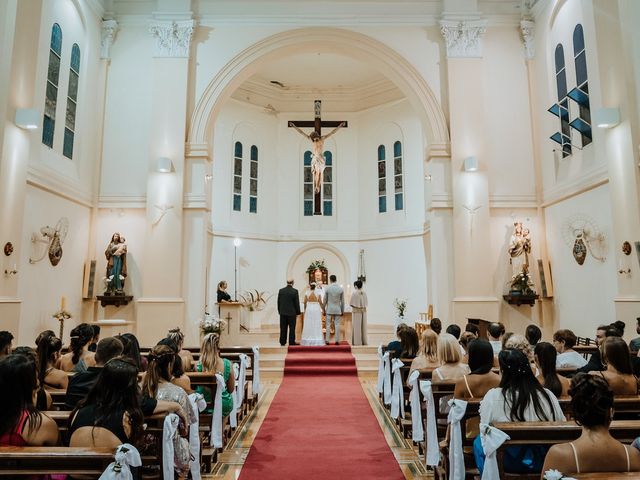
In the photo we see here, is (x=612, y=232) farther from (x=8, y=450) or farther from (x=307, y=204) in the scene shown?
(x=307, y=204)

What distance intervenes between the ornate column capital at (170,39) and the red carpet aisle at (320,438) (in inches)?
284

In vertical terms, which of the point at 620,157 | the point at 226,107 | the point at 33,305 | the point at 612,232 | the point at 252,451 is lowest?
the point at 252,451

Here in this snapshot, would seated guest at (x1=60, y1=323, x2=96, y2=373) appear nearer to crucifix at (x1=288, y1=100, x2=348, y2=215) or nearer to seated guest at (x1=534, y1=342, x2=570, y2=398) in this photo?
seated guest at (x1=534, y1=342, x2=570, y2=398)

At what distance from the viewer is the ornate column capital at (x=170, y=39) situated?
10406 millimetres

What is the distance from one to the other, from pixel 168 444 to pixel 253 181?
553 inches

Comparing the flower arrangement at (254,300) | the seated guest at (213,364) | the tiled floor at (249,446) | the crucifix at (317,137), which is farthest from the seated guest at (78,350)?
the flower arrangement at (254,300)

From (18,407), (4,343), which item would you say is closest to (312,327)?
(4,343)

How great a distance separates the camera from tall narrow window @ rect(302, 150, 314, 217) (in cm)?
1673

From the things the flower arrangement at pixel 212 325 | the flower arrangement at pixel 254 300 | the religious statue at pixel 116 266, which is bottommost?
the flower arrangement at pixel 212 325

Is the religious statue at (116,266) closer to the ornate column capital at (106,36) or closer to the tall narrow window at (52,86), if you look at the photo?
the tall narrow window at (52,86)

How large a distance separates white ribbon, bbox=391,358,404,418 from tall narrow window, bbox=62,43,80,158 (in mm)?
7690

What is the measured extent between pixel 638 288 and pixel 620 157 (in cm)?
193

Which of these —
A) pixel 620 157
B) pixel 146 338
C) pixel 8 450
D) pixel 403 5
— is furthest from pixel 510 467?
pixel 403 5

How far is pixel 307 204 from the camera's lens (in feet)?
55.0
